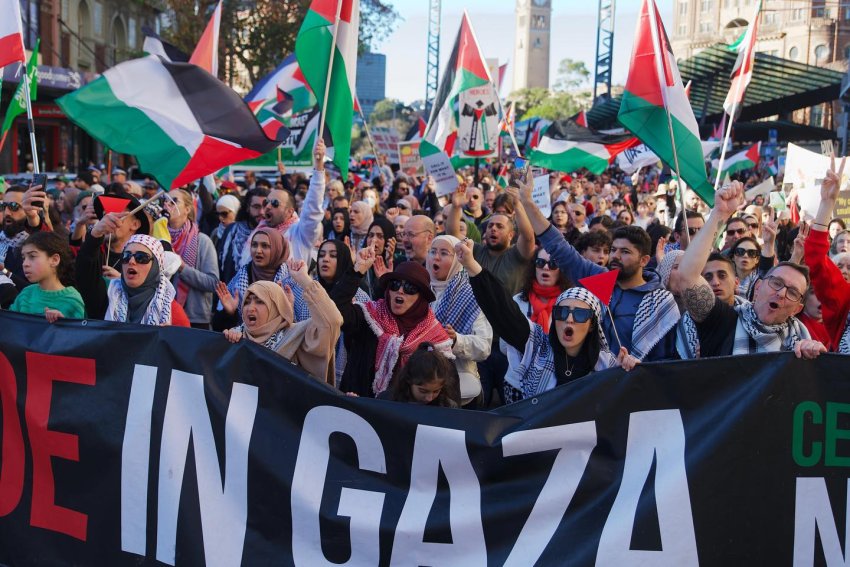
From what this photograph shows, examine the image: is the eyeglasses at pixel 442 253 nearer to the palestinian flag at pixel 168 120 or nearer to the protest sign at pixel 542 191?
the palestinian flag at pixel 168 120

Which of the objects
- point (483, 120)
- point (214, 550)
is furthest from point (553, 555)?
point (483, 120)

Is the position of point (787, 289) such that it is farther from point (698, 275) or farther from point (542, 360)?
point (542, 360)

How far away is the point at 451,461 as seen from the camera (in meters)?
3.74

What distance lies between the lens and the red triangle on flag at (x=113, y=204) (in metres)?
6.08

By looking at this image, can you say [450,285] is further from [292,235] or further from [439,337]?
[292,235]

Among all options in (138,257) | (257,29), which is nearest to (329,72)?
(138,257)

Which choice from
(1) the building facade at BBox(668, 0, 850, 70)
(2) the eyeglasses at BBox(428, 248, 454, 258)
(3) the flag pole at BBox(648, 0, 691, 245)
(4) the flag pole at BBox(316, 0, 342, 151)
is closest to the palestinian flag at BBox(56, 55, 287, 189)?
(4) the flag pole at BBox(316, 0, 342, 151)

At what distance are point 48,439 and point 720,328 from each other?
2775mm

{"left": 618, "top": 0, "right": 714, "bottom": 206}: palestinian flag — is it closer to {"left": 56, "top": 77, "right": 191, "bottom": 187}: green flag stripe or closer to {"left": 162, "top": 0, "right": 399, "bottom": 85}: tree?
{"left": 56, "top": 77, "right": 191, "bottom": 187}: green flag stripe

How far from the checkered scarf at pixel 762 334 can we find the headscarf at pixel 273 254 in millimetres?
2692

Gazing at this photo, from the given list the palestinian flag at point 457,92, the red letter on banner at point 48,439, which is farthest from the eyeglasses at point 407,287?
the palestinian flag at point 457,92

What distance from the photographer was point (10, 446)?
4320mm

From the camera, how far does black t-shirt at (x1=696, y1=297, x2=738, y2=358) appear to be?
4375 mm

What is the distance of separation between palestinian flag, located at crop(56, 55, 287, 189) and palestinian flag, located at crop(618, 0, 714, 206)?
228 cm
